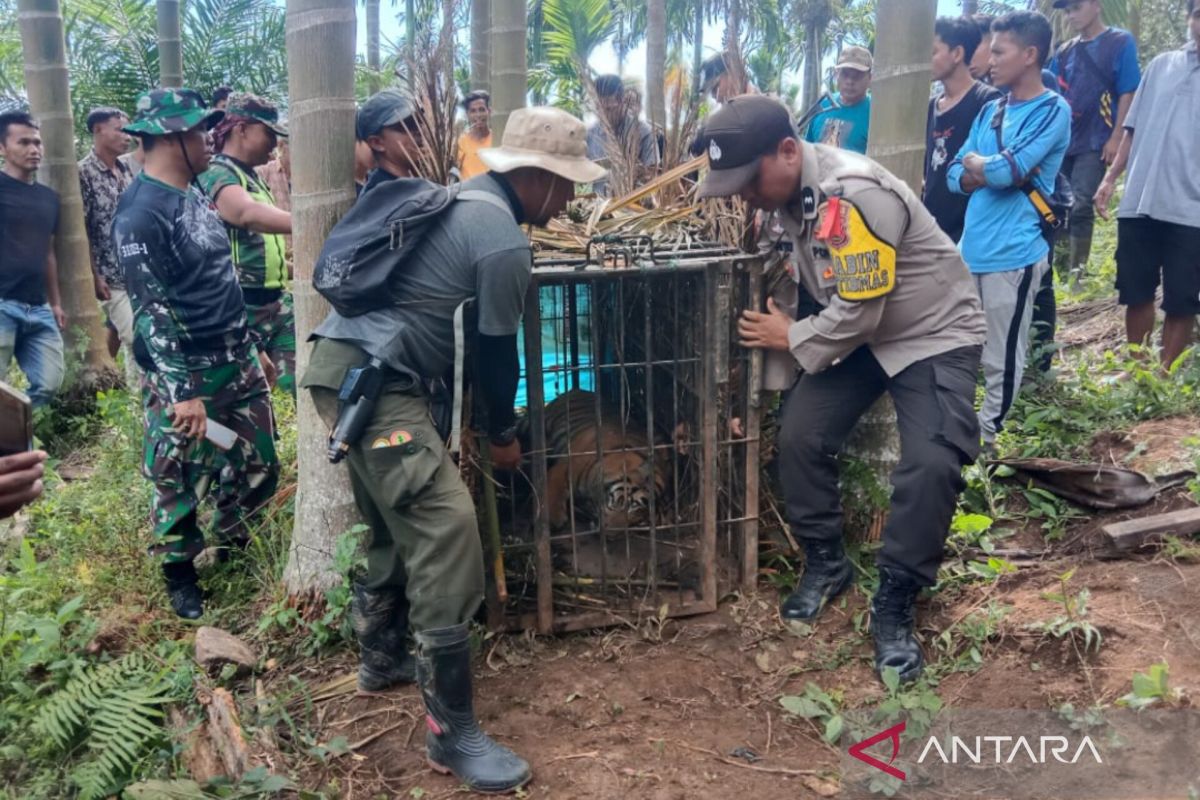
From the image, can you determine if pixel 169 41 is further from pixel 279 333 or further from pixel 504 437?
pixel 504 437

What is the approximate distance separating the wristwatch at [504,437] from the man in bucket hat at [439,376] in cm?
19

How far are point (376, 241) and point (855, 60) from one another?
3.88 metres

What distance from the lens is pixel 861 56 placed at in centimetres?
563

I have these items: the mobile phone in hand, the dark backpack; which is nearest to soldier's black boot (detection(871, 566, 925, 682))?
the dark backpack

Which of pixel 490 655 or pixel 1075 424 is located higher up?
pixel 1075 424

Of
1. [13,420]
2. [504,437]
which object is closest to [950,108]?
[504,437]

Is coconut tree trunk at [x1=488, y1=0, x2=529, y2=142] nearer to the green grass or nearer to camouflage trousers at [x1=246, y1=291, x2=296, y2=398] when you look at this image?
camouflage trousers at [x1=246, y1=291, x2=296, y2=398]

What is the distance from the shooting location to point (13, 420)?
2146 millimetres

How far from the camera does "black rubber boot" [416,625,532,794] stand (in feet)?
9.28

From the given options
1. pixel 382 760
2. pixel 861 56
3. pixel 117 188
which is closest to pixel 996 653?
pixel 382 760

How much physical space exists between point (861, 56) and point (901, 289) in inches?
115

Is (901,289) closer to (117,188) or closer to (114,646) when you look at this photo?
(114,646)

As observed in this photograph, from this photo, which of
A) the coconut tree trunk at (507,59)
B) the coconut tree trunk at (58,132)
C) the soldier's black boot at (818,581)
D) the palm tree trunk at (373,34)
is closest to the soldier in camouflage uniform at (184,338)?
the coconut tree trunk at (507,59)

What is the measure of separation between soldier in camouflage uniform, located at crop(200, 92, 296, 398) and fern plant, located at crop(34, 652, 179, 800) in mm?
1584
